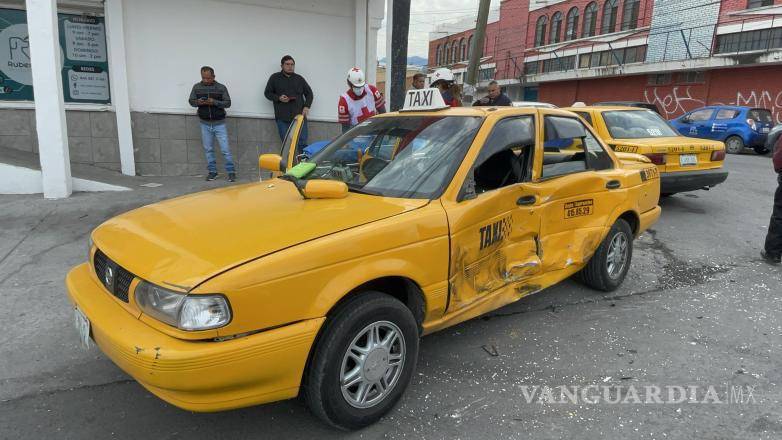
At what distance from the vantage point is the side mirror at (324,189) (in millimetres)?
2824

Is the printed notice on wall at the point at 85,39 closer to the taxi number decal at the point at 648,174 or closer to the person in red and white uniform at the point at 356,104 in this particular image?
the person in red and white uniform at the point at 356,104

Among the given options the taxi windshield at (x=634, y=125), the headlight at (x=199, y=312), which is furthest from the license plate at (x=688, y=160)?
the headlight at (x=199, y=312)

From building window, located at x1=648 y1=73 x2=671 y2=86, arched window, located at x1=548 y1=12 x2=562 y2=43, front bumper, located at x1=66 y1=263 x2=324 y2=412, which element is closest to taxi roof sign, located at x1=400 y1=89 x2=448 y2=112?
front bumper, located at x1=66 y1=263 x2=324 y2=412

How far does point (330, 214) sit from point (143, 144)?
23.8 feet

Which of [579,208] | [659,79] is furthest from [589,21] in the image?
[579,208]

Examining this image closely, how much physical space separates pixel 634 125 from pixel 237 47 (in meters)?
6.55

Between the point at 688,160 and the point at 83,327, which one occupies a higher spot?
the point at 688,160

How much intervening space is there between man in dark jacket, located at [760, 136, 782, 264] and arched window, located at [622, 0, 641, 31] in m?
31.0

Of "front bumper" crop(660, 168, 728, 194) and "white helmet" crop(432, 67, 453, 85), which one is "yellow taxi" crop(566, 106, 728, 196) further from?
"white helmet" crop(432, 67, 453, 85)

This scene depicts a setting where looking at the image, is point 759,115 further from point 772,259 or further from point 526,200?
point 526,200

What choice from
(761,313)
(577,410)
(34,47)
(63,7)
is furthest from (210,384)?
(63,7)

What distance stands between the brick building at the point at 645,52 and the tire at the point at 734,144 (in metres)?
8.88

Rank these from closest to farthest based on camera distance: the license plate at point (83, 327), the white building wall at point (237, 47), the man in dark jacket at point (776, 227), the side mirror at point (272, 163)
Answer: the license plate at point (83, 327) < the side mirror at point (272, 163) < the man in dark jacket at point (776, 227) < the white building wall at point (237, 47)

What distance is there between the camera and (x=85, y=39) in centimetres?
830
